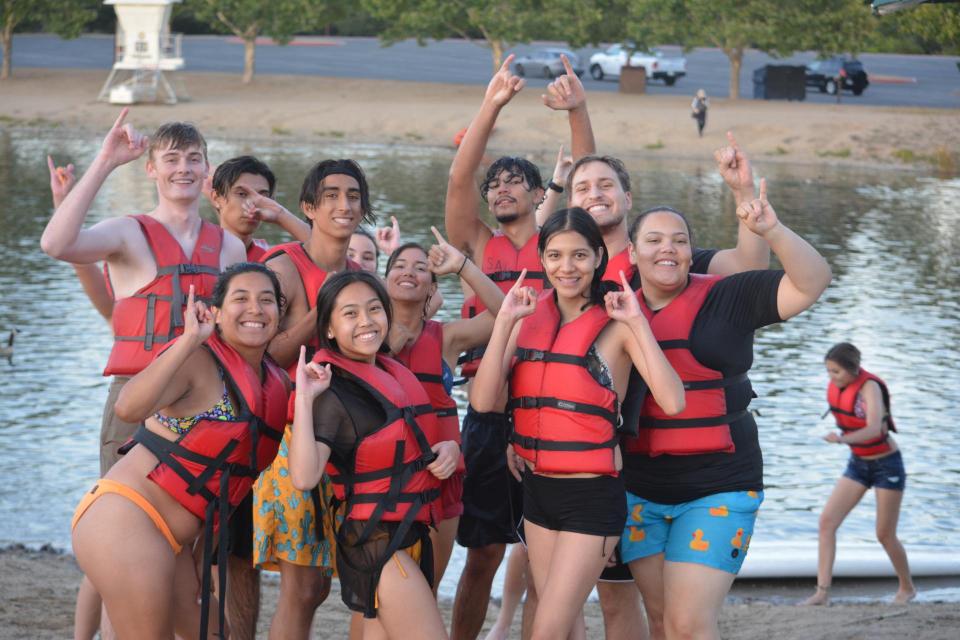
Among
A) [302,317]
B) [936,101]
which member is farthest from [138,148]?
[936,101]

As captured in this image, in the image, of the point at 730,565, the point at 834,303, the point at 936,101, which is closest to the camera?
the point at 730,565

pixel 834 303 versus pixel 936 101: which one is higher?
pixel 936 101

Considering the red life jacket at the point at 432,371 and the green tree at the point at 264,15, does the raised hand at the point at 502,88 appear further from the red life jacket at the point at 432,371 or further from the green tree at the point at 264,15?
the green tree at the point at 264,15

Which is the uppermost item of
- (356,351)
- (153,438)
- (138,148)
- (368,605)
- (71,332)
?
(138,148)

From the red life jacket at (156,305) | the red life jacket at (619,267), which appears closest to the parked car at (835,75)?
the red life jacket at (619,267)

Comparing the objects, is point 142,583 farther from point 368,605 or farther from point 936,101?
point 936,101

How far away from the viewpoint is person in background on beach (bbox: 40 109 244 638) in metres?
5.55

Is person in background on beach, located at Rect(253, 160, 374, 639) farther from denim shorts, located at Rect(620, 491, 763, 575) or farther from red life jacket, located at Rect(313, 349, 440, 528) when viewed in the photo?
denim shorts, located at Rect(620, 491, 763, 575)

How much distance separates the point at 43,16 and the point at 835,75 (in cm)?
2740

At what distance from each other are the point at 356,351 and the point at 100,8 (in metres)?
58.6

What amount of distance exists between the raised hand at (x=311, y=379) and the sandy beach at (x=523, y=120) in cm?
2801

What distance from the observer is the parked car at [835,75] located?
141 feet

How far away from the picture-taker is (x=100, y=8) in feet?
194

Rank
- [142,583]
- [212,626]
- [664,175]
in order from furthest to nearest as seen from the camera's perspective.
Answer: [664,175] < [212,626] < [142,583]
